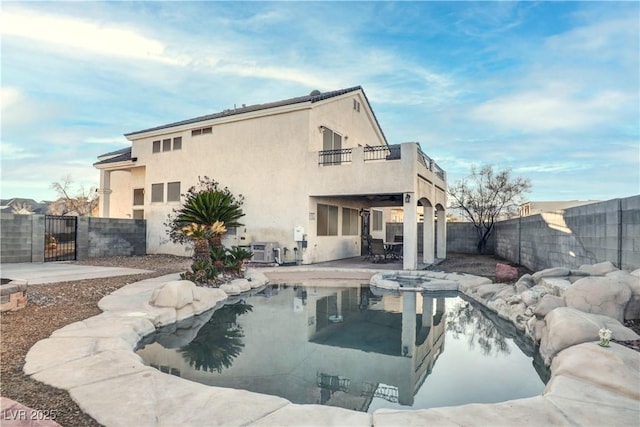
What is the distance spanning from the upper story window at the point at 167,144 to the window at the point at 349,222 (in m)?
8.83

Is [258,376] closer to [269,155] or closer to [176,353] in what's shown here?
[176,353]

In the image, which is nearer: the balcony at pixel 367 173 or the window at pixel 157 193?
the balcony at pixel 367 173

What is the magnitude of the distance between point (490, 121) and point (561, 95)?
5929 millimetres

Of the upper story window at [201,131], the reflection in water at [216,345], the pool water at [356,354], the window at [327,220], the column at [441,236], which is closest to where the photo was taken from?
the pool water at [356,354]

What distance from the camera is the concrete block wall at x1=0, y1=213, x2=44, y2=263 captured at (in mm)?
13016

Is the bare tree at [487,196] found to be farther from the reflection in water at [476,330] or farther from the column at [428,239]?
the reflection in water at [476,330]

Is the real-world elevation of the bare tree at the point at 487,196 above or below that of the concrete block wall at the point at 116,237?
above

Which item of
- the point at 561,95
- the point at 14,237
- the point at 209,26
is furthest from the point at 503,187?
the point at 14,237

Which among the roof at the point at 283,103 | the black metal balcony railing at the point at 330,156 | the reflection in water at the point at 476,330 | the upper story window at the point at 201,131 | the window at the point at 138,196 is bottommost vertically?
the reflection in water at the point at 476,330

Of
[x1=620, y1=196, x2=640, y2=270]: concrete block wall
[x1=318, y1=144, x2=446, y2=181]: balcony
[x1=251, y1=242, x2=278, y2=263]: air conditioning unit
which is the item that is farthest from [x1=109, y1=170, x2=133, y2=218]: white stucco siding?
[x1=620, y1=196, x2=640, y2=270]: concrete block wall

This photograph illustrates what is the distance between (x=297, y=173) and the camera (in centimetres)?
1433

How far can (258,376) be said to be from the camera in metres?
3.97

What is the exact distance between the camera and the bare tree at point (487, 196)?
62.4 feet

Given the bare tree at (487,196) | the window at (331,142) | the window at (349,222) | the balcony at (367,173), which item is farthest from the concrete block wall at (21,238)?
the bare tree at (487,196)
